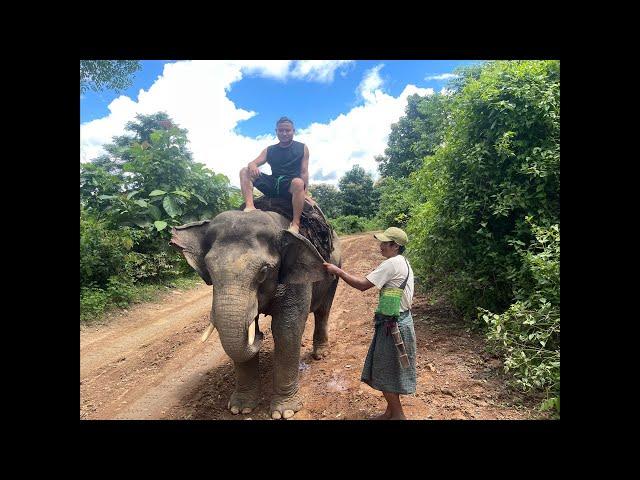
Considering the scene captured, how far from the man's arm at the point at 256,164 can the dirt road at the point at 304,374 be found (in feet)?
9.28

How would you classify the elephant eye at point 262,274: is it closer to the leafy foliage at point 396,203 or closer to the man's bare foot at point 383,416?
the man's bare foot at point 383,416

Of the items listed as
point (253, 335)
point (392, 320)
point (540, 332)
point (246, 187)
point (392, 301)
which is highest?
point (246, 187)

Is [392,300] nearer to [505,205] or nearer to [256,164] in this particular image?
[256,164]

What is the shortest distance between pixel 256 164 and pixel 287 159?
43 cm

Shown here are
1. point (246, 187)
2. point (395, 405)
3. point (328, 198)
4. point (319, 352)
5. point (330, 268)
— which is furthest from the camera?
point (328, 198)

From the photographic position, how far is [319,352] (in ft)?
19.8

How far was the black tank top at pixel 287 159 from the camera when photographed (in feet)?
16.1

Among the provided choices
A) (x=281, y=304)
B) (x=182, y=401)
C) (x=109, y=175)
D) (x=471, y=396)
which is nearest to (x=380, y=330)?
(x=281, y=304)

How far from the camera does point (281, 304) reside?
13.7ft

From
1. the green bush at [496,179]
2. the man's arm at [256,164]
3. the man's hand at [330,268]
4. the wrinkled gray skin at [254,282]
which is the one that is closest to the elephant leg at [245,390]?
the wrinkled gray skin at [254,282]

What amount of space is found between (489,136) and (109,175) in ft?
37.3

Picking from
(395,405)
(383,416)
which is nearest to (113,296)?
(383,416)

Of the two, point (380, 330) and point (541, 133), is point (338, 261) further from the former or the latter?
point (541, 133)

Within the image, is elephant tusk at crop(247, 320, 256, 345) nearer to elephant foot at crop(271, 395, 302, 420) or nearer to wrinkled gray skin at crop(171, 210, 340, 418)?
wrinkled gray skin at crop(171, 210, 340, 418)
